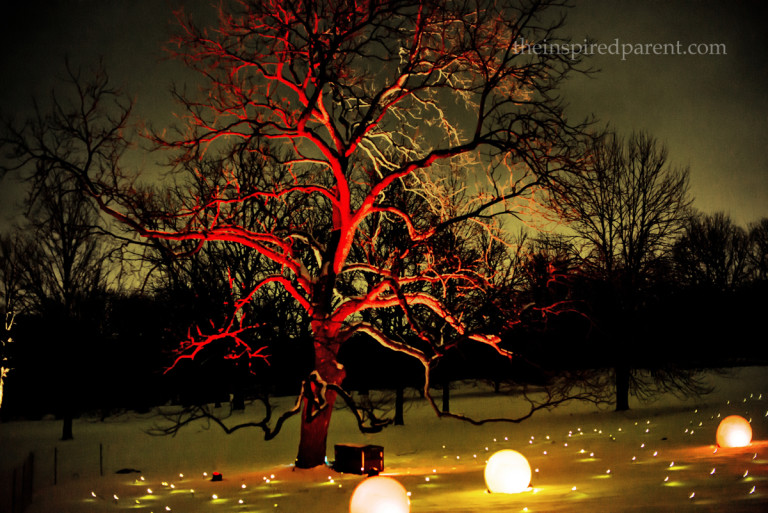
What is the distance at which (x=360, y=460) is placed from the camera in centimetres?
1115

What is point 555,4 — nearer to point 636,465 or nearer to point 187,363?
point 636,465

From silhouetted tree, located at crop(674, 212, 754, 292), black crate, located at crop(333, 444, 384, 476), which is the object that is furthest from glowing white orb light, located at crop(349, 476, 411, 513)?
silhouetted tree, located at crop(674, 212, 754, 292)

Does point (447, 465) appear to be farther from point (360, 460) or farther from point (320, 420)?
point (320, 420)

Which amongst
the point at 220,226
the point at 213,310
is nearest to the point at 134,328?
the point at 213,310

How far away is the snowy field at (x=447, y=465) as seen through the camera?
7.87m

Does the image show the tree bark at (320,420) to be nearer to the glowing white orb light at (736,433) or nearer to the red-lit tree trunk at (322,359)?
the red-lit tree trunk at (322,359)

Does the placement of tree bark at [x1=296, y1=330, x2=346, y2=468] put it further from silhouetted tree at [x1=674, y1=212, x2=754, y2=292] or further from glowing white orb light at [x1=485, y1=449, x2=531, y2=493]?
silhouetted tree at [x1=674, y1=212, x2=754, y2=292]

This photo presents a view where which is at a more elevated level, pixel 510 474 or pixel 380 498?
pixel 380 498

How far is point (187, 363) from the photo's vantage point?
83.3ft

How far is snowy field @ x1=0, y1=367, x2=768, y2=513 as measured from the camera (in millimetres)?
7867

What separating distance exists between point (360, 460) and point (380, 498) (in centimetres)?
482

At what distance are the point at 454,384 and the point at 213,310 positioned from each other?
19.6 m

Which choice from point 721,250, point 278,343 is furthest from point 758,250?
point 278,343

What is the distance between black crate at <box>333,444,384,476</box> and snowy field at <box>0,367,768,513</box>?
27 cm
